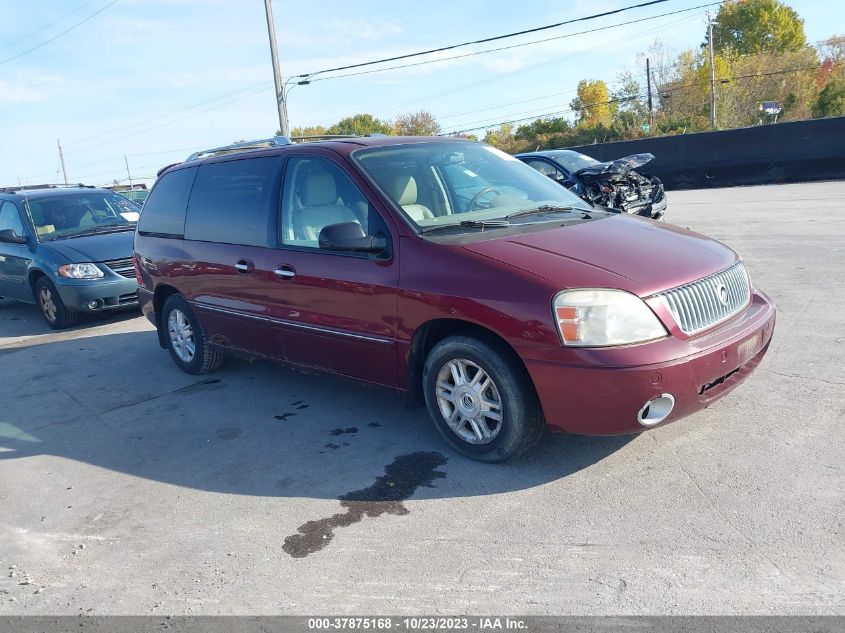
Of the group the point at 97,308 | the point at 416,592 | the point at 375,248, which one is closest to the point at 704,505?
the point at 416,592

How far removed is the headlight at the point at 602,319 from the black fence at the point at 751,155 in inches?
805

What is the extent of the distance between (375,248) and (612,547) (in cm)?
211

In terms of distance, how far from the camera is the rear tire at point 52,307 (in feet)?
29.7

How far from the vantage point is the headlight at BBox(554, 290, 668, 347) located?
11.5 ft

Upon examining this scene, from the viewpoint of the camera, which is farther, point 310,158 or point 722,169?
point 722,169

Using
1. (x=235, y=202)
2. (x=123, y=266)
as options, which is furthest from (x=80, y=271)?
(x=235, y=202)

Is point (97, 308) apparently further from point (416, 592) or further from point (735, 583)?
point (735, 583)

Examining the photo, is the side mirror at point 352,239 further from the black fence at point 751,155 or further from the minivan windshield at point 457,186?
the black fence at point 751,155

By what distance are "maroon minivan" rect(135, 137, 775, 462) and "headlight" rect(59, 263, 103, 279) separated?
364cm

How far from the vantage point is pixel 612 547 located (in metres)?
3.17

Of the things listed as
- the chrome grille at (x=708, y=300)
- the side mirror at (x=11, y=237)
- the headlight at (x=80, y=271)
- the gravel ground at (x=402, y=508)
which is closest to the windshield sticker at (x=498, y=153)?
the chrome grille at (x=708, y=300)

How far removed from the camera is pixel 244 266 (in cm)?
528

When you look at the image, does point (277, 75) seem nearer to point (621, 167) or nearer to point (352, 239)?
point (621, 167)

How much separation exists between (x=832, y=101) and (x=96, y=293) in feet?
144
